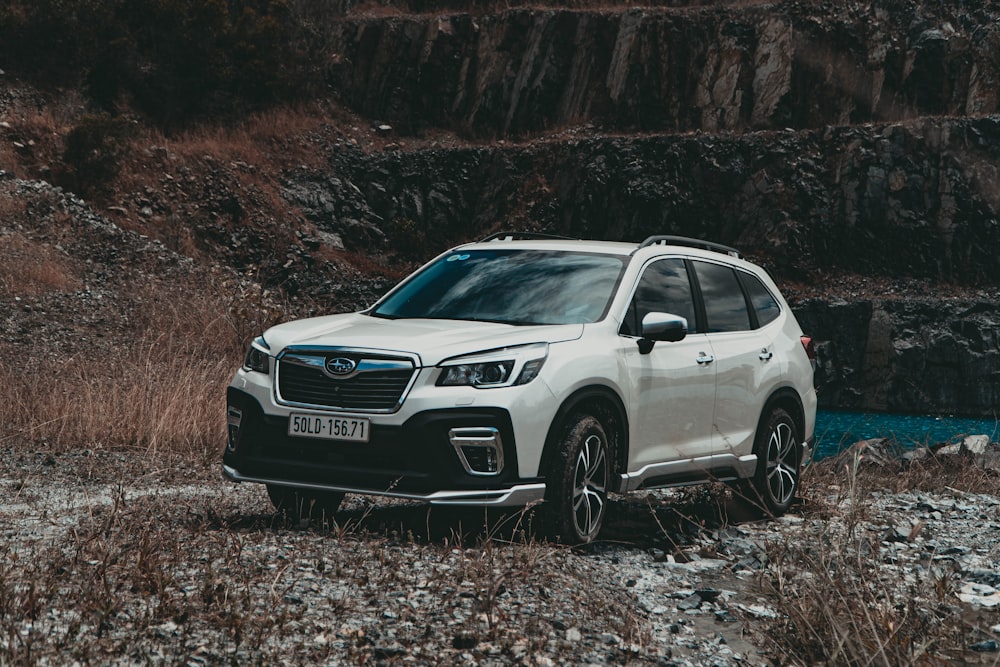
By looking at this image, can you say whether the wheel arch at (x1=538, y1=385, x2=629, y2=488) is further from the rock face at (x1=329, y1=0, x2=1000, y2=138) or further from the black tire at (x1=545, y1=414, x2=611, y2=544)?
the rock face at (x1=329, y1=0, x2=1000, y2=138)

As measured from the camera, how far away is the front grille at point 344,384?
6402 millimetres

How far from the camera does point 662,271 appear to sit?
8039mm

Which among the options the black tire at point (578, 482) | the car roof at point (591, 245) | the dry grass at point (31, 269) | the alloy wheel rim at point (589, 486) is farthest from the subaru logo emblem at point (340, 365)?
the dry grass at point (31, 269)

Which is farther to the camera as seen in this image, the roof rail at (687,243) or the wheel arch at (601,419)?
the roof rail at (687,243)

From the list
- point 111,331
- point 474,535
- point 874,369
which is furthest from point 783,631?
point 874,369

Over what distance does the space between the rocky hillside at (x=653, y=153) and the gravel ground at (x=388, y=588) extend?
1325 inches

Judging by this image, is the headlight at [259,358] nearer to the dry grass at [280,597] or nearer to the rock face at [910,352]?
the dry grass at [280,597]

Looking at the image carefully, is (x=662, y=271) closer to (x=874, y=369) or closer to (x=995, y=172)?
(x=874, y=369)

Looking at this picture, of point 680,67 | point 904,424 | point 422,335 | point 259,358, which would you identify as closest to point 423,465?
point 422,335

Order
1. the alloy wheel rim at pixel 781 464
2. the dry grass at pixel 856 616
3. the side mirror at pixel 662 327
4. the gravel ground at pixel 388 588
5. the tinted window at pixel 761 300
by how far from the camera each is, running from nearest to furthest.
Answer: the dry grass at pixel 856 616, the gravel ground at pixel 388 588, the side mirror at pixel 662 327, the alloy wheel rim at pixel 781 464, the tinted window at pixel 761 300

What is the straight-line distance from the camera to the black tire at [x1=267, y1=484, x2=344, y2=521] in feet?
24.7

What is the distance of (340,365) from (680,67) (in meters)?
45.9

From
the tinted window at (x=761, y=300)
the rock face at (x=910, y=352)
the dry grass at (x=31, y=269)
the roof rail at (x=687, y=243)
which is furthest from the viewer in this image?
the rock face at (x=910, y=352)

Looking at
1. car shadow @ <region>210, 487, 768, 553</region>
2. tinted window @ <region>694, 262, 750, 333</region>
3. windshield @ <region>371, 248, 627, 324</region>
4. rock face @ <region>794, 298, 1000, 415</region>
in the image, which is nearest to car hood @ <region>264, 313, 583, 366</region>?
windshield @ <region>371, 248, 627, 324</region>
